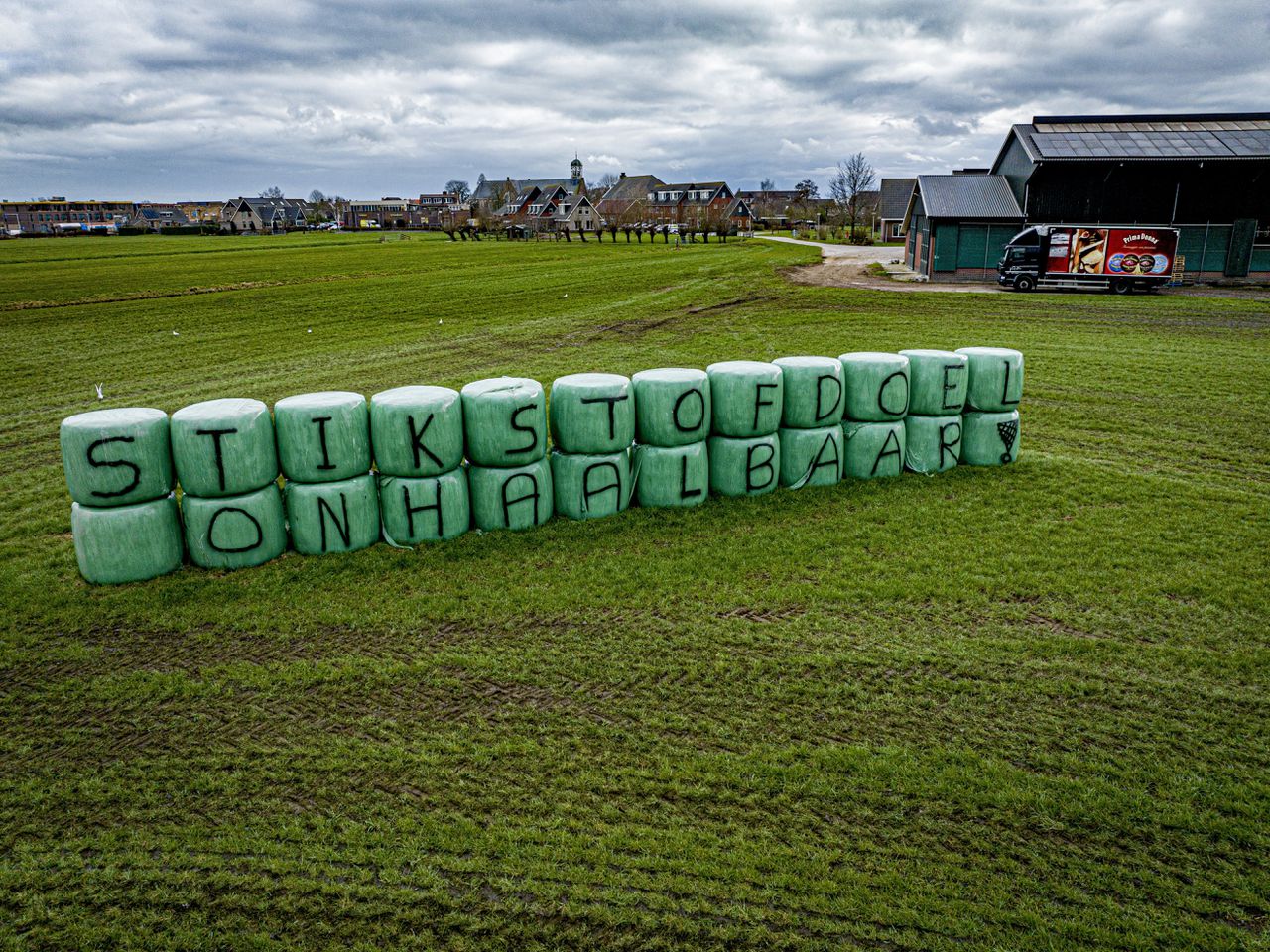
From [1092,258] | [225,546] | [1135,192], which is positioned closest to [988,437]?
[225,546]

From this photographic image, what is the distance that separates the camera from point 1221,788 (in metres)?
5.22

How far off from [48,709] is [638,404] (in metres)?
6.32

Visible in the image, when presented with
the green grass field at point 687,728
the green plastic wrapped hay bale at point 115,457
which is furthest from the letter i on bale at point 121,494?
the green grass field at point 687,728

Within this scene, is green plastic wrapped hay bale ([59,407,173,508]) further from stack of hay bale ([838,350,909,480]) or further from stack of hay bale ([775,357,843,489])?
stack of hay bale ([838,350,909,480])

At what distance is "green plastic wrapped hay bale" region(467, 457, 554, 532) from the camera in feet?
29.8

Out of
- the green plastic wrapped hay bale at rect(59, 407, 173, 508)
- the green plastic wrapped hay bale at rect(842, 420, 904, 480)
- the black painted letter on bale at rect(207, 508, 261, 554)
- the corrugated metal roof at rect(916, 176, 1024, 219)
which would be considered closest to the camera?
the green plastic wrapped hay bale at rect(59, 407, 173, 508)

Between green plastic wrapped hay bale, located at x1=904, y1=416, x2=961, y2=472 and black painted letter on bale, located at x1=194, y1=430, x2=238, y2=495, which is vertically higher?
black painted letter on bale, located at x1=194, y1=430, x2=238, y2=495

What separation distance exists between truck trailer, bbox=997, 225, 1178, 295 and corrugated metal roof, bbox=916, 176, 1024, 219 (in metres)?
4.75

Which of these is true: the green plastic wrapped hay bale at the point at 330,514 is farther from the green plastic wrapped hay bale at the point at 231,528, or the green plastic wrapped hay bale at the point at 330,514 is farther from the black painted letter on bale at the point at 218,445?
the black painted letter on bale at the point at 218,445

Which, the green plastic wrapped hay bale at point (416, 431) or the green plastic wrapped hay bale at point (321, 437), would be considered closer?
the green plastic wrapped hay bale at point (321, 437)

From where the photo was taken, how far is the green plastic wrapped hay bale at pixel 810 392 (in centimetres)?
1009

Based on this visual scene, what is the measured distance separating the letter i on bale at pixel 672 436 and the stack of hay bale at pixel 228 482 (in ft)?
13.5

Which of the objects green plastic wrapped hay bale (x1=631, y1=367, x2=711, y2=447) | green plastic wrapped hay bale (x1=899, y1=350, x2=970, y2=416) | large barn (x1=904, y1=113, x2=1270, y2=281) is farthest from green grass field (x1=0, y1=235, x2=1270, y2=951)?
large barn (x1=904, y1=113, x2=1270, y2=281)

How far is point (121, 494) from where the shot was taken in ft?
26.0
